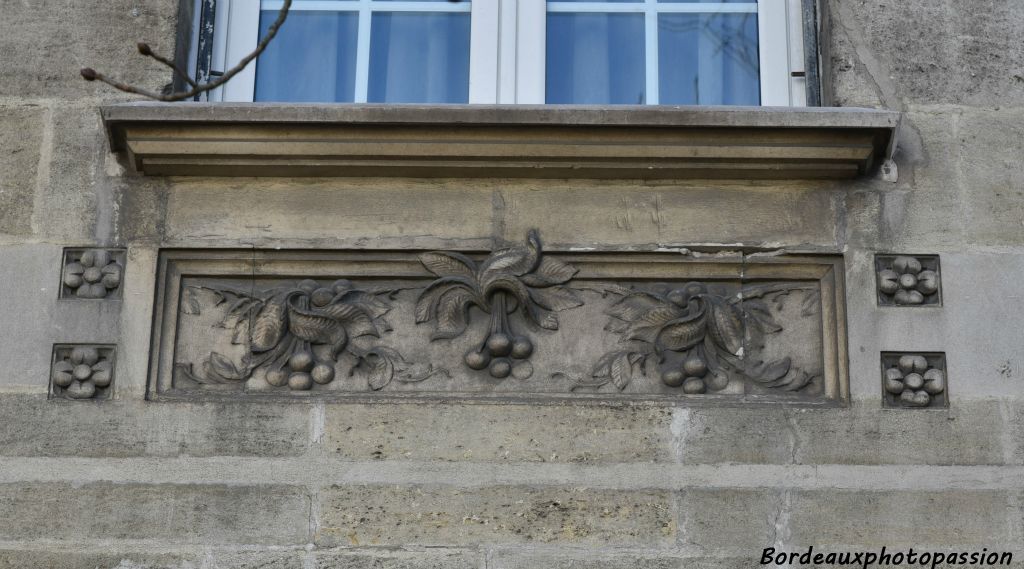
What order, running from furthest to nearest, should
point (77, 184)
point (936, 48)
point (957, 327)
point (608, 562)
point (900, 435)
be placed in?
point (936, 48), point (77, 184), point (957, 327), point (900, 435), point (608, 562)

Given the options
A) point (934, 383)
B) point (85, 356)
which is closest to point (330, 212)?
point (85, 356)

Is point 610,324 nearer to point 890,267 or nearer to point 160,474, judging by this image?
point 890,267

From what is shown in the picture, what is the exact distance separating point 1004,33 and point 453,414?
7.08 feet

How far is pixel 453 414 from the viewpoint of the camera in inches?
171

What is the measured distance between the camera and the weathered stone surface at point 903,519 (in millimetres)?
4168

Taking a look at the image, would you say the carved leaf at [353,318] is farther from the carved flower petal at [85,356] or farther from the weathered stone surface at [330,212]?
the carved flower petal at [85,356]

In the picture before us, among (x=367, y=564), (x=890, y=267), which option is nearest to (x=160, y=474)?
(x=367, y=564)

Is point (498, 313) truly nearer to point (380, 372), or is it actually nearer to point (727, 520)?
point (380, 372)

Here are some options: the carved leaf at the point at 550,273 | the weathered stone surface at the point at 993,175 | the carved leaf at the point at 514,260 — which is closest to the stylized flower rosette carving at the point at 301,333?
the carved leaf at the point at 514,260

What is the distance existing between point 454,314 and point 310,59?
3.73ft

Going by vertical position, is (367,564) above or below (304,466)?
below

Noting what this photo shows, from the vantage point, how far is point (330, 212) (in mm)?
4566

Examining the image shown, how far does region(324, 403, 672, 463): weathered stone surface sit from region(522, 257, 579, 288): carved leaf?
15.3 inches

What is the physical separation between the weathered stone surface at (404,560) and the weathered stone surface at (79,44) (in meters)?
1.64
